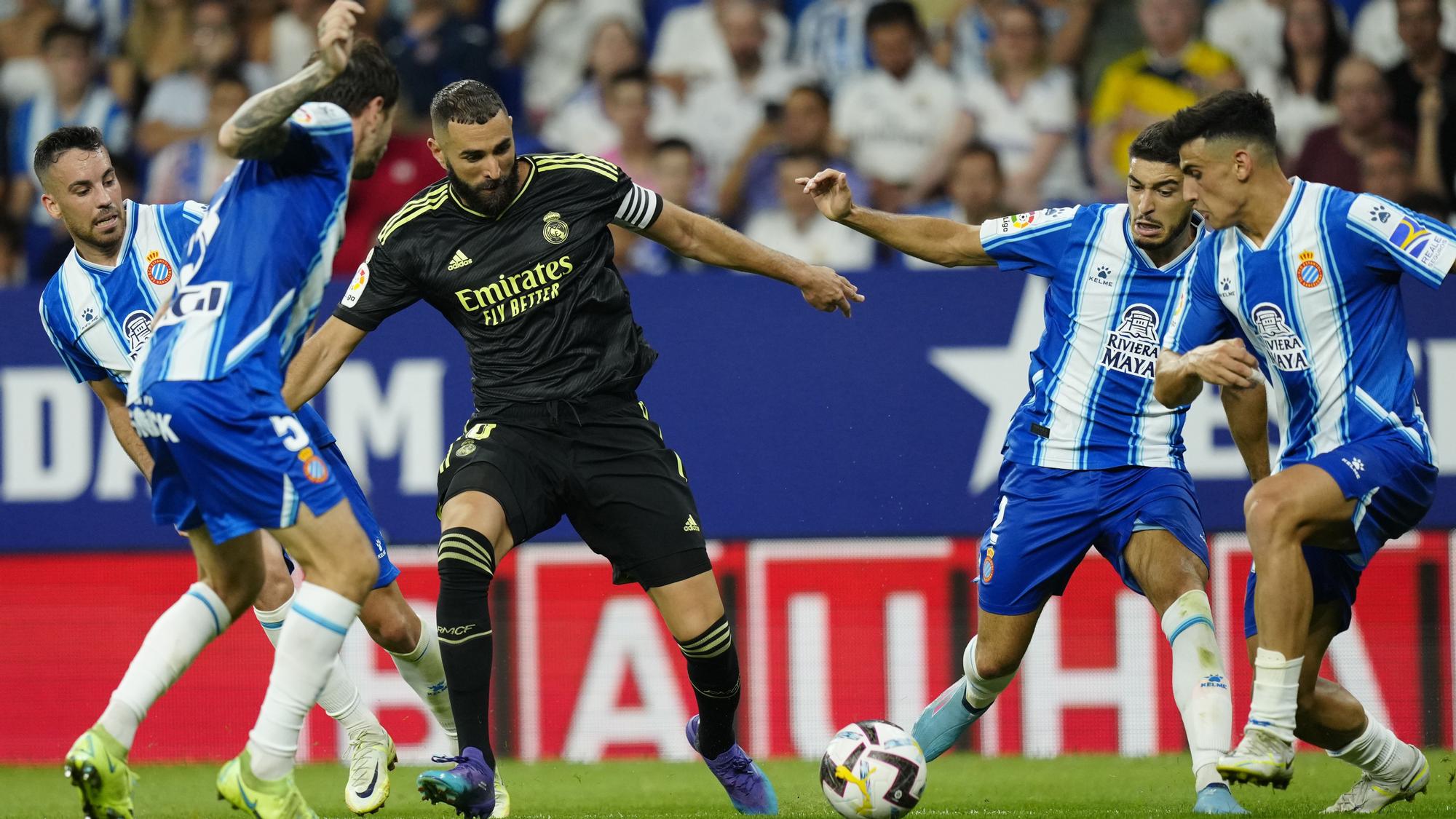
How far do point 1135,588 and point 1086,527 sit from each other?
0.30 meters

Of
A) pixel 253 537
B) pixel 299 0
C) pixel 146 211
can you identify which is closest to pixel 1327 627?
pixel 253 537

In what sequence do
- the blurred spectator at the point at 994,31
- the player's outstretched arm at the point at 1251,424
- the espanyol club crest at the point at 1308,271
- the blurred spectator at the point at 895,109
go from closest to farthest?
the espanyol club crest at the point at 1308,271 → the player's outstretched arm at the point at 1251,424 → the blurred spectator at the point at 895,109 → the blurred spectator at the point at 994,31

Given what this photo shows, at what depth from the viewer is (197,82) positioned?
1101 centimetres

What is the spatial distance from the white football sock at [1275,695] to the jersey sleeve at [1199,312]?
1.17m

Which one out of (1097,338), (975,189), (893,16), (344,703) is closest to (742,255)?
(1097,338)

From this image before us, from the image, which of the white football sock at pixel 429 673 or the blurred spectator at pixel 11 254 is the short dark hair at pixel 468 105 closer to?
the white football sock at pixel 429 673

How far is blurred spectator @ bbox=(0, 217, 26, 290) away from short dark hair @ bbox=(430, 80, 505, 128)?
5858 millimetres

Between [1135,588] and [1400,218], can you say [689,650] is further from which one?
[1400,218]

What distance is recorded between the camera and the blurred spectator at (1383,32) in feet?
33.0

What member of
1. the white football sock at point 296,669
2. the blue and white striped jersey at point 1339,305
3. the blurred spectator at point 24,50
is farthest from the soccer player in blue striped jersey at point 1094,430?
the blurred spectator at point 24,50

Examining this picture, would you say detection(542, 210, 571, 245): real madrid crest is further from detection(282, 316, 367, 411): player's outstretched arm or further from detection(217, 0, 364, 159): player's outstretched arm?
detection(217, 0, 364, 159): player's outstretched arm

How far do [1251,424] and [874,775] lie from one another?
169cm

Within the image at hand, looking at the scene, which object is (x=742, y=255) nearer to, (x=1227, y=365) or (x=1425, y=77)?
(x=1227, y=365)

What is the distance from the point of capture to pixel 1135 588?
5.97 meters
